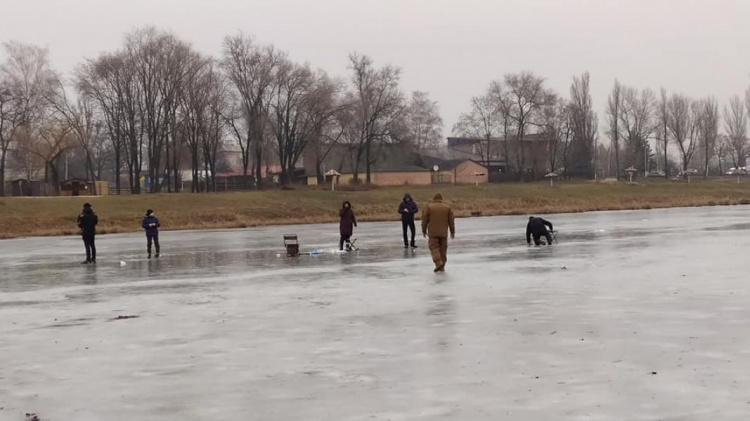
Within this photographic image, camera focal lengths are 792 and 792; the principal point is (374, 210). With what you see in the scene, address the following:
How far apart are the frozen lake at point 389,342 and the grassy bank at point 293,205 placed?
3139cm

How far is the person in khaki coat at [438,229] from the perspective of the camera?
17750mm

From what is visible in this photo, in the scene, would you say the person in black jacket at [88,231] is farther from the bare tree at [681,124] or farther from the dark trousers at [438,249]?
the bare tree at [681,124]

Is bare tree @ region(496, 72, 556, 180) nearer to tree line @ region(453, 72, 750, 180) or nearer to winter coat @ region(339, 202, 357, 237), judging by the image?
tree line @ region(453, 72, 750, 180)

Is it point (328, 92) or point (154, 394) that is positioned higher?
point (328, 92)

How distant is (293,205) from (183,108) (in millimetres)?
25924

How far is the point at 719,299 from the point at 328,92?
254 feet

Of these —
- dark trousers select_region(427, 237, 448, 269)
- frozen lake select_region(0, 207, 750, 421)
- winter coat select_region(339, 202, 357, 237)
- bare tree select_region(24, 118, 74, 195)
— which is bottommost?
frozen lake select_region(0, 207, 750, 421)

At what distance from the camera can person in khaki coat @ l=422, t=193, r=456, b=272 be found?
1775 cm

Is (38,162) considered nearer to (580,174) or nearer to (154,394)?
(580,174)

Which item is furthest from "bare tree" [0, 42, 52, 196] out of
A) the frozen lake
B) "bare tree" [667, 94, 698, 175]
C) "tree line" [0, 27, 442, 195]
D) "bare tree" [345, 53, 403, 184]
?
"bare tree" [667, 94, 698, 175]

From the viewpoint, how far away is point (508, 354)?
29.2 ft

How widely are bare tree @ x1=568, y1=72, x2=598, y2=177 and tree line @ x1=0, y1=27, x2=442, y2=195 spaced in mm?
33534

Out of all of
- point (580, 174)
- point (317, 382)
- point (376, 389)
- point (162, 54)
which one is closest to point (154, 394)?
point (317, 382)

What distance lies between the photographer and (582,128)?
11750 centimetres
